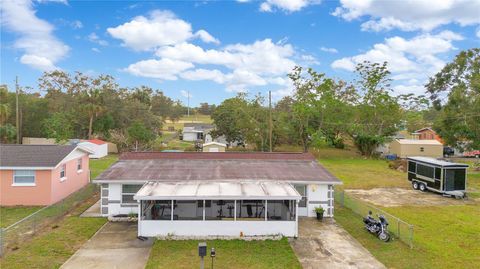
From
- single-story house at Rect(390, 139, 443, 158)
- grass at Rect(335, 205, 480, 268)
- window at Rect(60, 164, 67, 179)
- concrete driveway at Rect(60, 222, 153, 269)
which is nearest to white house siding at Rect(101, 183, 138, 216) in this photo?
concrete driveway at Rect(60, 222, 153, 269)

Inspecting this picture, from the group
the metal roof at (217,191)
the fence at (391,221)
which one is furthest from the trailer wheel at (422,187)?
the metal roof at (217,191)

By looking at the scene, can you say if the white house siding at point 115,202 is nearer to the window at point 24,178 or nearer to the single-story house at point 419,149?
the window at point 24,178

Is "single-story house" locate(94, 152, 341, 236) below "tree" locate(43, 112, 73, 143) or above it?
below

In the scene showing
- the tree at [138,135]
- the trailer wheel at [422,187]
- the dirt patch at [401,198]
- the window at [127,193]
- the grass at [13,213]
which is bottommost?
the grass at [13,213]

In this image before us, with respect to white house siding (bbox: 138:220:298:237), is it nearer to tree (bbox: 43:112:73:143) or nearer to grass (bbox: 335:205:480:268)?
grass (bbox: 335:205:480:268)

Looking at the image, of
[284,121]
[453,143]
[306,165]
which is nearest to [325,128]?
[284,121]

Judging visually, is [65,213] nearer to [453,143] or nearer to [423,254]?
[423,254]
